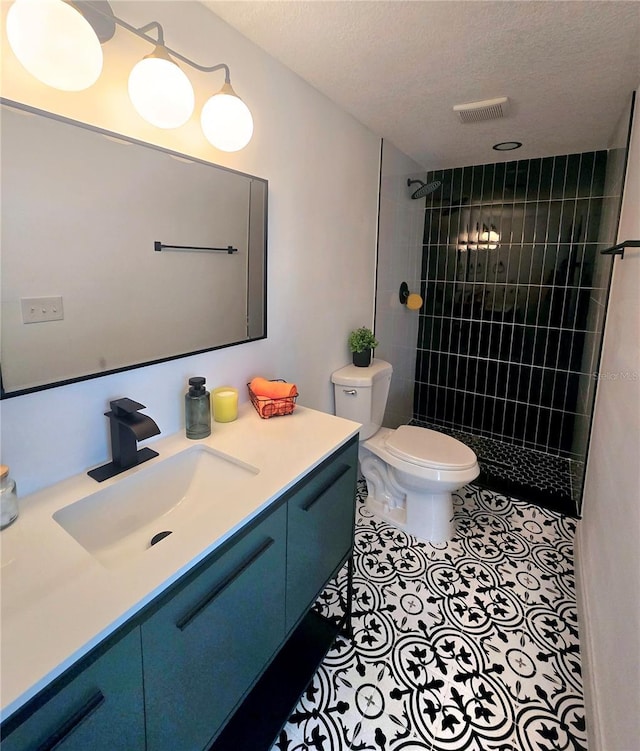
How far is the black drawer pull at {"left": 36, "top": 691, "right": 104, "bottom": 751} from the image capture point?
0.61 m

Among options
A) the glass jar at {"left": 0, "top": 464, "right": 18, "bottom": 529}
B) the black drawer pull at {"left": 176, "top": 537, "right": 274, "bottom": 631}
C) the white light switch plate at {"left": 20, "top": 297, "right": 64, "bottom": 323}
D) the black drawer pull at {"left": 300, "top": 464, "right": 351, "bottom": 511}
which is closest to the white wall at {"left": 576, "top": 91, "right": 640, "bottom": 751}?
the black drawer pull at {"left": 300, "top": 464, "right": 351, "bottom": 511}

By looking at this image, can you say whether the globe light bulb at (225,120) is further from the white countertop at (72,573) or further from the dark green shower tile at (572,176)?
the dark green shower tile at (572,176)

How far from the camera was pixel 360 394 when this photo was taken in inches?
86.9

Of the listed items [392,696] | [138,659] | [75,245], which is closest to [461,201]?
[75,245]

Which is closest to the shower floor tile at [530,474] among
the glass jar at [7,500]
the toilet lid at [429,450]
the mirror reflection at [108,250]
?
the toilet lid at [429,450]

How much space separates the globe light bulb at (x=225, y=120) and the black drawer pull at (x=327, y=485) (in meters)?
1.12

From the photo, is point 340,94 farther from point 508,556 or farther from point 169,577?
point 508,556

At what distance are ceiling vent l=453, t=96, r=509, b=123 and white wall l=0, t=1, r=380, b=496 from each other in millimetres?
501

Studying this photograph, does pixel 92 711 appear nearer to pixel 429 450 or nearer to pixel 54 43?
pixel 54 43

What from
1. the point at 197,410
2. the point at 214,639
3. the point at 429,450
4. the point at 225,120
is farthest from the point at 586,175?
the point at 214,639

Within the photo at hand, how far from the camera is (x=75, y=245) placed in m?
1.04

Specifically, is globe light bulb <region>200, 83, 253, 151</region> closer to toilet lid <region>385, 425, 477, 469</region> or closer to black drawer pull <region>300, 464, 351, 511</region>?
black drawer pull <region>300, 464, 351, 511</region>

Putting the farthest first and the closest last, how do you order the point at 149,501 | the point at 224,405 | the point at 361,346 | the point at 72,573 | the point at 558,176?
the point at 558,176 → the point at 361,346 → the point at 224,405 → the point at 149,501 → the point at 72,573

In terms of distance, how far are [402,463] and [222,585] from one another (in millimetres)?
1359
